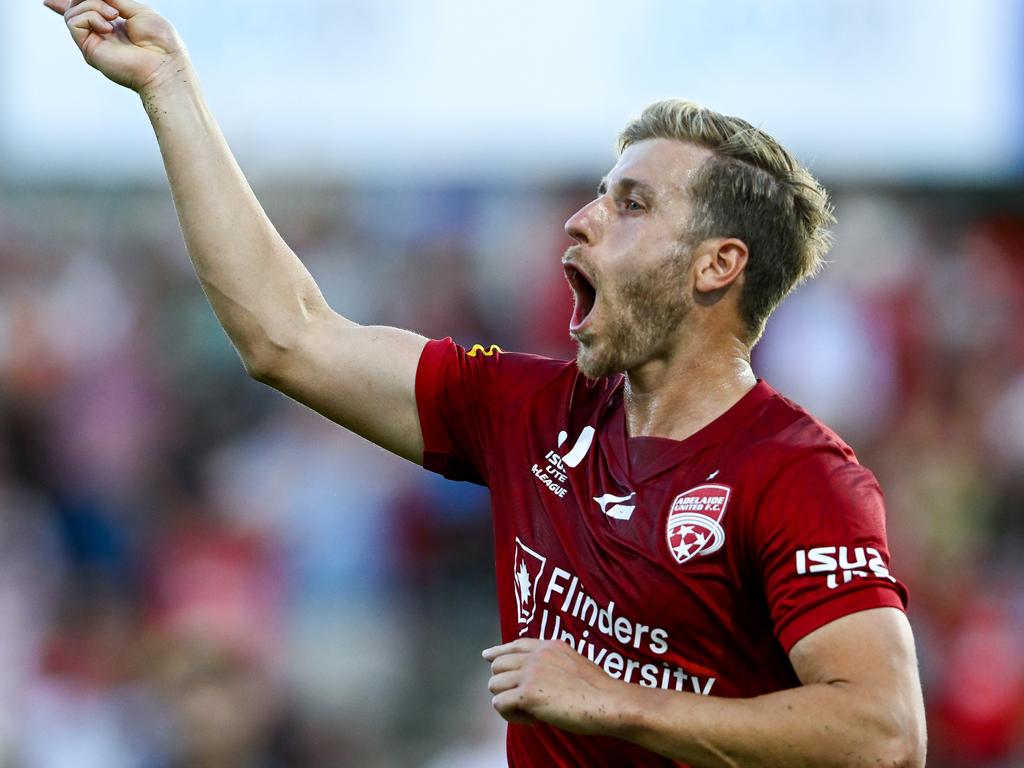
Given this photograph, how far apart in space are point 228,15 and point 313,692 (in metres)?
4.69

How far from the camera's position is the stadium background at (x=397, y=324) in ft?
26.8

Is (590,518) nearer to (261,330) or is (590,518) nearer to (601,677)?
(601,677)

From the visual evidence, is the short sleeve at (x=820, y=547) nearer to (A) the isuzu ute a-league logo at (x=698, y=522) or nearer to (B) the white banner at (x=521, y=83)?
(A) the isuzu ute a-league logo at (x=698, y=522)

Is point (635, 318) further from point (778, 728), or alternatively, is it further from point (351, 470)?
point (351, 470)

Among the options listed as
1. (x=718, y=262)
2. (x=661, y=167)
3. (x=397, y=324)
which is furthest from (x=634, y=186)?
(x=397, y=324)

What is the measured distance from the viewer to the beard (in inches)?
150

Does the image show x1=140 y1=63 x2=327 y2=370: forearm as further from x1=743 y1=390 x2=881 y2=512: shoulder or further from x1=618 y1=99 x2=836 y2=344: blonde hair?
x1=743 y1=390 x2=881 y2=512: shoulder

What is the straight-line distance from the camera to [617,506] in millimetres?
3678

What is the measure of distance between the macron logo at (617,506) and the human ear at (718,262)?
0.57 m

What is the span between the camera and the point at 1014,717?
8.09 m

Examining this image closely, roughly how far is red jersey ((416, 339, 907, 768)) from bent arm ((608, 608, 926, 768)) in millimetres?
73

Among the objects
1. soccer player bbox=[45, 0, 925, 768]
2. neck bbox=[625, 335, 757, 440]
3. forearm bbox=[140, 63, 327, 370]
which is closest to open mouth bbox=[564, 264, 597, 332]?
soccer player bbox=[45, 0, 925, 768]

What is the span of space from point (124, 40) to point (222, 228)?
1.75ft

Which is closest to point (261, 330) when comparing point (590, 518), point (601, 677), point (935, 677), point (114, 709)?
point (590, 518)
